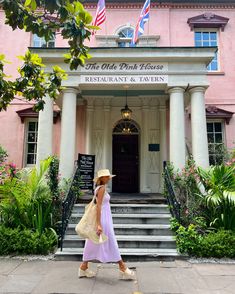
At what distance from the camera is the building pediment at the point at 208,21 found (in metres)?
12.5

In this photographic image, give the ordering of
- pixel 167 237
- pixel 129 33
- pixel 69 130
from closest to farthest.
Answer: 1. pixel 167 237
2. pixel 69 130
3. pixel 129 33

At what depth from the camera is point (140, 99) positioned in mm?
11578

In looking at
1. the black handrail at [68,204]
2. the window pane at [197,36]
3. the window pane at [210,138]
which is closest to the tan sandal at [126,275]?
the black handrail at [68,204]

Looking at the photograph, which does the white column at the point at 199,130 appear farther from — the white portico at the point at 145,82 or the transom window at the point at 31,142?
the transom window at the point at 31,142

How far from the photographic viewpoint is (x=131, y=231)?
22.9 feet

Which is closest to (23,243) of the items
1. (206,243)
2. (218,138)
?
(206,243)

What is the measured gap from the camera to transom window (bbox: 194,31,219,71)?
12.5 metres

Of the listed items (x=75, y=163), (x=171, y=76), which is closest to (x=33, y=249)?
(x=75, y=163)

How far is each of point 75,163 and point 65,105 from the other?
1935mm

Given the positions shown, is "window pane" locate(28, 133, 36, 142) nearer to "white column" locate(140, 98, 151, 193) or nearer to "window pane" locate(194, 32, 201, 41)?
"white column" locate(140, 98, 151, 193)

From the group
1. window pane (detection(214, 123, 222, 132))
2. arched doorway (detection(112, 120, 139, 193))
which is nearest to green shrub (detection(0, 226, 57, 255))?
arched doorway (detection(112, 120, 139, 193))

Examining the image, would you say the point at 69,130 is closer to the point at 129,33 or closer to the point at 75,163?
the point at 75,163

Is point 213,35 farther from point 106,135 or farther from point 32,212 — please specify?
point 32,212

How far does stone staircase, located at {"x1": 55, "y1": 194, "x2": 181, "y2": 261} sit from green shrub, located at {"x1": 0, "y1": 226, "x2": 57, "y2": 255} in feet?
1.26
